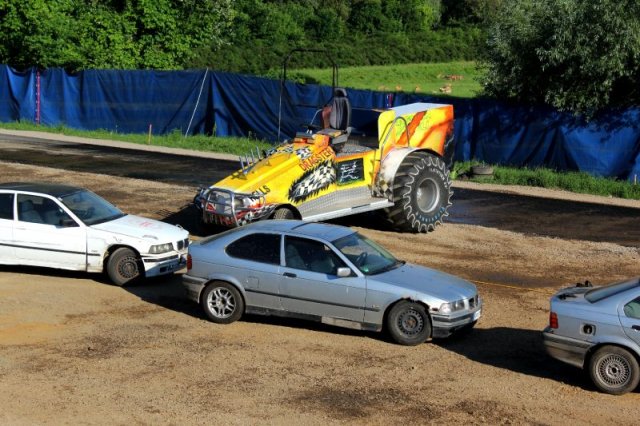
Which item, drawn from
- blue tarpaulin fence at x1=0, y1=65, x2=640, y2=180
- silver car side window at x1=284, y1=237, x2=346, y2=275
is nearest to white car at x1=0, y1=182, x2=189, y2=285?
silver car side window at x1=284, y1=237, x2=346, y2=275

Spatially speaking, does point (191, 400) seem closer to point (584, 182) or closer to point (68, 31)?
point (584, 182)

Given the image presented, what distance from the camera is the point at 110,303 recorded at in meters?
14.3

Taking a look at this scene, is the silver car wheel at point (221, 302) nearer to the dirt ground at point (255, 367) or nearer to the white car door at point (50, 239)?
the dirt ground at point (255, 367)

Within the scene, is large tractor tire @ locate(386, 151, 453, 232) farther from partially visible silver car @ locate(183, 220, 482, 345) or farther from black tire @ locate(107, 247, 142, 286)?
black tire @ locate(107, 247, 142, 286)

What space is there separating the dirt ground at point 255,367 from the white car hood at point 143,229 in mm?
751

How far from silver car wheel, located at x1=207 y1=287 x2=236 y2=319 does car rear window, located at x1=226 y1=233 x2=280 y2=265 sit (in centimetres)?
53

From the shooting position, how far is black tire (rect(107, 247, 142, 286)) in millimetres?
15086

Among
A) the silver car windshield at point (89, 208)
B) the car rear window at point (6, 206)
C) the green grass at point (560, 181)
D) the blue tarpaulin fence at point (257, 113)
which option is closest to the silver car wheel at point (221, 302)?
the silver car windshield at point (89, 208)

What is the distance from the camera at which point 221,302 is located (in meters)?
13.2

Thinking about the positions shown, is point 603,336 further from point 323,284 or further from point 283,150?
point 283,150

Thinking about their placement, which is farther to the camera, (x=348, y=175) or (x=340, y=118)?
(x=340, y=118)

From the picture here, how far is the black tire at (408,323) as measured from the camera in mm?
12305

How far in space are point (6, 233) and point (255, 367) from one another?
5.66m

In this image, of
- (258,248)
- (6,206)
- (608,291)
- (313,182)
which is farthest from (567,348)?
(6,206)
